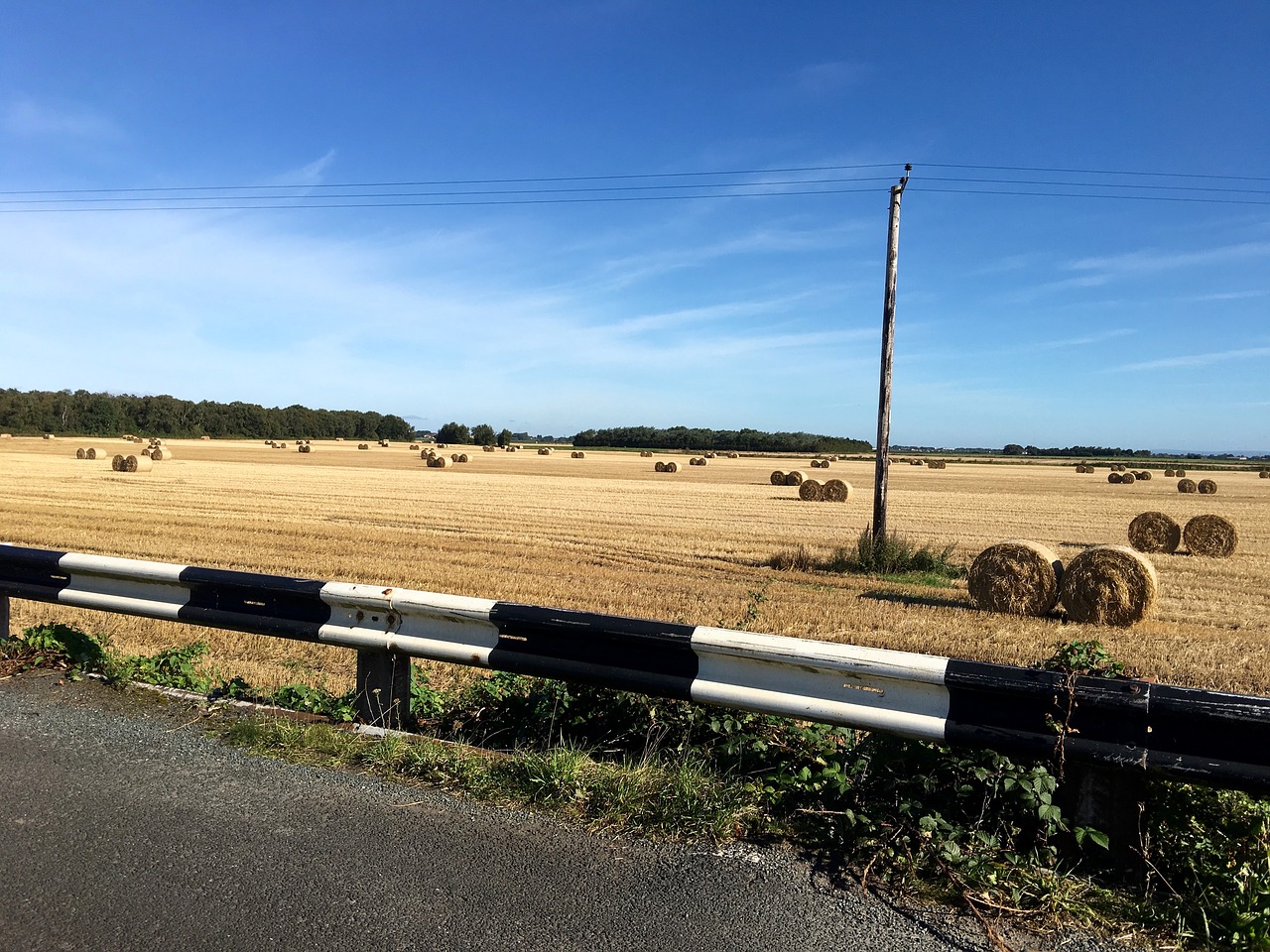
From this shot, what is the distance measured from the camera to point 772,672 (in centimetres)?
387

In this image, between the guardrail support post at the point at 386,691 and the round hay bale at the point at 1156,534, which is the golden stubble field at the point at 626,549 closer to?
the round hay bale at the point at 1156,534

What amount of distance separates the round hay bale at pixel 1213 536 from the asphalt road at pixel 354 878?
837 inches

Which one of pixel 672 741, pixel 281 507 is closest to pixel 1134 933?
pixel 672 741

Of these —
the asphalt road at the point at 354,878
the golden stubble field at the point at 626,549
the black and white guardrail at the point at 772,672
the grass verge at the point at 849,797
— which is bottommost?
the golden stubble field at the point at 626,549

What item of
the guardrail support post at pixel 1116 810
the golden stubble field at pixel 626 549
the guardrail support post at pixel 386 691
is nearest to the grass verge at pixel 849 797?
the guardrail support post at pixel 1116 810

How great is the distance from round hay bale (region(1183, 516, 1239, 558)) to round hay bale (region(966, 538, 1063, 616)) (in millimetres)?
10179

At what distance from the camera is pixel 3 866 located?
3.16 meters

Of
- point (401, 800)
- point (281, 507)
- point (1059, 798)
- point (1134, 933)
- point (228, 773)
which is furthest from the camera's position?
point (281, 507)

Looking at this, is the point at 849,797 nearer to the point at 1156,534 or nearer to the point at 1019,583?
the point at 1019,583

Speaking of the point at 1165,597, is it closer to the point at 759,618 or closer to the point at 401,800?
the point at 759,618

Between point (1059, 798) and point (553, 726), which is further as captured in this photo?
point (553, 726)

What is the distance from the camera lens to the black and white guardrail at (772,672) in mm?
3211

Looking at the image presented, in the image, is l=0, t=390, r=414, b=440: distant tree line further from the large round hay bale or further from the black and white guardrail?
the black and white guardrail

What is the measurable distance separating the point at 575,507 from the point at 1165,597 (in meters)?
15.9
